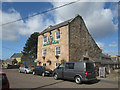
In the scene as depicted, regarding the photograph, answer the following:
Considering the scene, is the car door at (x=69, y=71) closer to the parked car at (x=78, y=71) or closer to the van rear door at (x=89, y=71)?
the parked car at (x=78, y=71)

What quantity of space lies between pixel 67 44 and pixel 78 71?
895 centimetres

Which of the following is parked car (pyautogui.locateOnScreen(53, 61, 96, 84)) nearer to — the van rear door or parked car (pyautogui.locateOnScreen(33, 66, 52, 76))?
the van rear door

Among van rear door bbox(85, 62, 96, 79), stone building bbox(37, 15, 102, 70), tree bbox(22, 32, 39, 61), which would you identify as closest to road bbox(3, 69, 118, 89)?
van rear door bbox(85, 62, 96, 79)

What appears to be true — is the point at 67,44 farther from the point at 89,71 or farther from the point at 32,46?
the point at 32,46

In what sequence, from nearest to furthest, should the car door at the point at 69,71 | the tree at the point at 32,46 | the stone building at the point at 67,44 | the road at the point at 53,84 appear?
the road at the point at 53,84 < the car door at the point at 69,71 < the stone building at the point at 67,44 < the tree at the point at 32,46

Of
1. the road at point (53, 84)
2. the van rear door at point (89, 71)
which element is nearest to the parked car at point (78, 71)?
the van rear door at point (89, 71)

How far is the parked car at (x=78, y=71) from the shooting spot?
10.5m

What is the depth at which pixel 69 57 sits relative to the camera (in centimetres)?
1898

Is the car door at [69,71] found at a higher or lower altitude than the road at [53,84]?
higher

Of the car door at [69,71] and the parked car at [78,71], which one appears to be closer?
the parked car at [78,71]

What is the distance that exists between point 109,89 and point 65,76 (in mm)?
4693

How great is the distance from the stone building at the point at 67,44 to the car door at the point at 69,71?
6759 mm

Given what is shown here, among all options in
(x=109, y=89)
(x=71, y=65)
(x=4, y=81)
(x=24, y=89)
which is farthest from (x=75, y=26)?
(x=4, y=81)

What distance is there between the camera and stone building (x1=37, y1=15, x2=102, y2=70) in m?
19.8
